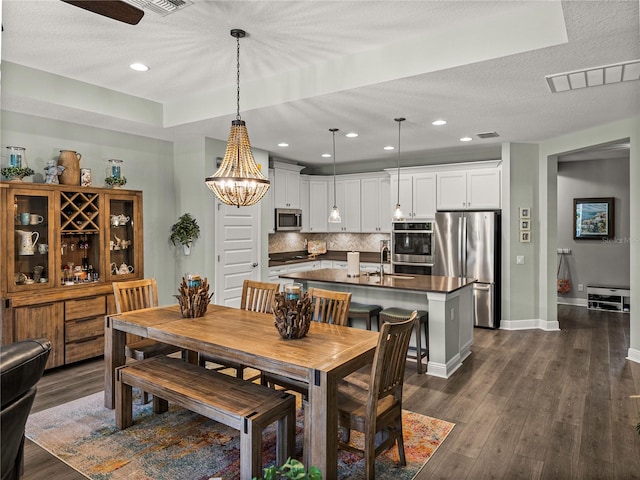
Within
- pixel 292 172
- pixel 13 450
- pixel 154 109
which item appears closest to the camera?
pixel 13 450

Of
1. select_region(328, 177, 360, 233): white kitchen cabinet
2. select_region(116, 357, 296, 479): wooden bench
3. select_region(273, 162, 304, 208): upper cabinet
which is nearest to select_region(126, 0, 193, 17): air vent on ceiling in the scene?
select_region(116, 357, 296, 479): wooden bench

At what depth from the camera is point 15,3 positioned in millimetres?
2684

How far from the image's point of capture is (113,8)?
2.16 m

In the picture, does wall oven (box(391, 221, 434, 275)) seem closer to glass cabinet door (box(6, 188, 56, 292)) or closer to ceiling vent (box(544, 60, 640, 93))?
ceiling vent (box(544, 60, 640, 93))

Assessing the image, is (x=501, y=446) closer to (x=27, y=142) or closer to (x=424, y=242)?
(x=424, y=242)

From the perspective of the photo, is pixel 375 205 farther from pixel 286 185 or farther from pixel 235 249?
pixel 235 249

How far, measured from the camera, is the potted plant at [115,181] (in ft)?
15.5

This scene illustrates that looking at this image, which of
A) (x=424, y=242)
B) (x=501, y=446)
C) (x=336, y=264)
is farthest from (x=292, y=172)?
(x=501, y=446)

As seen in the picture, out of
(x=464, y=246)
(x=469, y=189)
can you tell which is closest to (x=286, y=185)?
(x=469, y=189)

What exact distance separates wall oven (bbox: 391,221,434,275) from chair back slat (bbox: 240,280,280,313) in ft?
11.5

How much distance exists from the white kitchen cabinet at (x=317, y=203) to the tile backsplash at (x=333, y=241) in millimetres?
418

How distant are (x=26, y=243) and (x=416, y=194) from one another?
526 centimetres

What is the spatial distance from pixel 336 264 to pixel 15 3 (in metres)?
6.04

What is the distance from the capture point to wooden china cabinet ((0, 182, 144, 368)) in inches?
153
